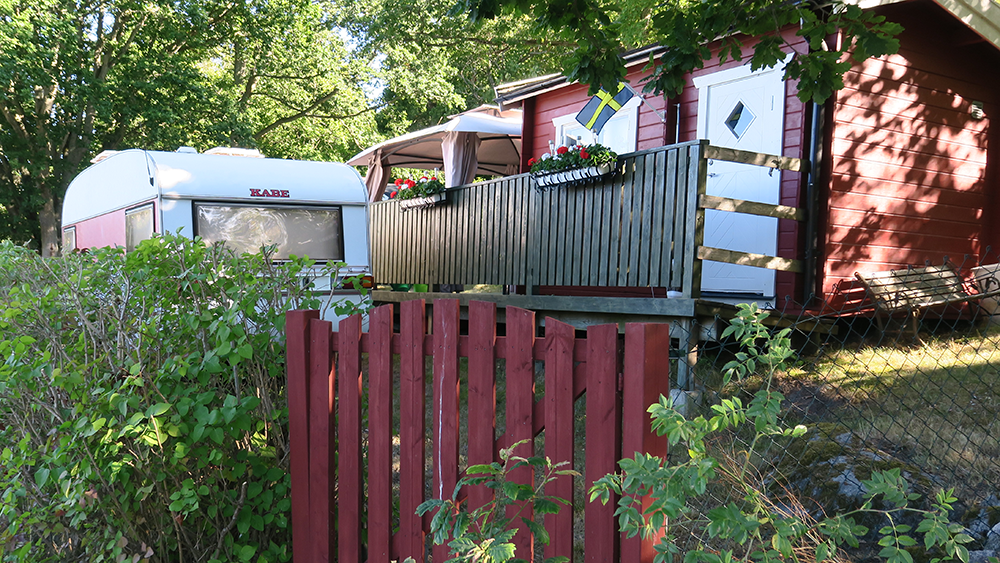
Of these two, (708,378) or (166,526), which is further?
(708,378)

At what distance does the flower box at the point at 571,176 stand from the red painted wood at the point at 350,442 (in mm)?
4257

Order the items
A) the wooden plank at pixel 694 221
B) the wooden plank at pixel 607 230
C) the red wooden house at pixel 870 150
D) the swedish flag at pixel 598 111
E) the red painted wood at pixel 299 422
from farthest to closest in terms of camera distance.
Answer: the swedish flag at pixel 598 111
the red wooden house at pixel 870 150
the wooden plank at pixel 607 230
the wooden plank at pixel 694 221
the red painted wood at pixel 299 422

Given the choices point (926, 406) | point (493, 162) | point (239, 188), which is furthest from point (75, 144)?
point (926, 406)

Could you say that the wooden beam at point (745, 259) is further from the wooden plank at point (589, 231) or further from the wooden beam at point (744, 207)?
the wooden plank at point (589, 231)

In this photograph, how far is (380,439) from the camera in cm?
297

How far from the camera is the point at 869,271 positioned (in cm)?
812

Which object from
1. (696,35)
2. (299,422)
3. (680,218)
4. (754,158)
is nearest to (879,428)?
(680,218)

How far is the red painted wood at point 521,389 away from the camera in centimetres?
244

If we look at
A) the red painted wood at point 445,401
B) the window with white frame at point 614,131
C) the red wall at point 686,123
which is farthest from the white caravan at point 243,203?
the red painted wood at point 445,401

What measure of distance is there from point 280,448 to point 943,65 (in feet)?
28.4

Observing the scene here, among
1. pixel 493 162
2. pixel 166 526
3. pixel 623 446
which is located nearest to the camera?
pixel 623 446

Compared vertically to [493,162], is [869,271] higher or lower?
lower

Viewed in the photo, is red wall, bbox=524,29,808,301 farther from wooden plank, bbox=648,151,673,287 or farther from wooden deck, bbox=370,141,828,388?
wooden plank, bbox=648,151,673,287

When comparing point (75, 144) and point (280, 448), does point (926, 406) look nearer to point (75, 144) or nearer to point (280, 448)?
point (280, 448)
